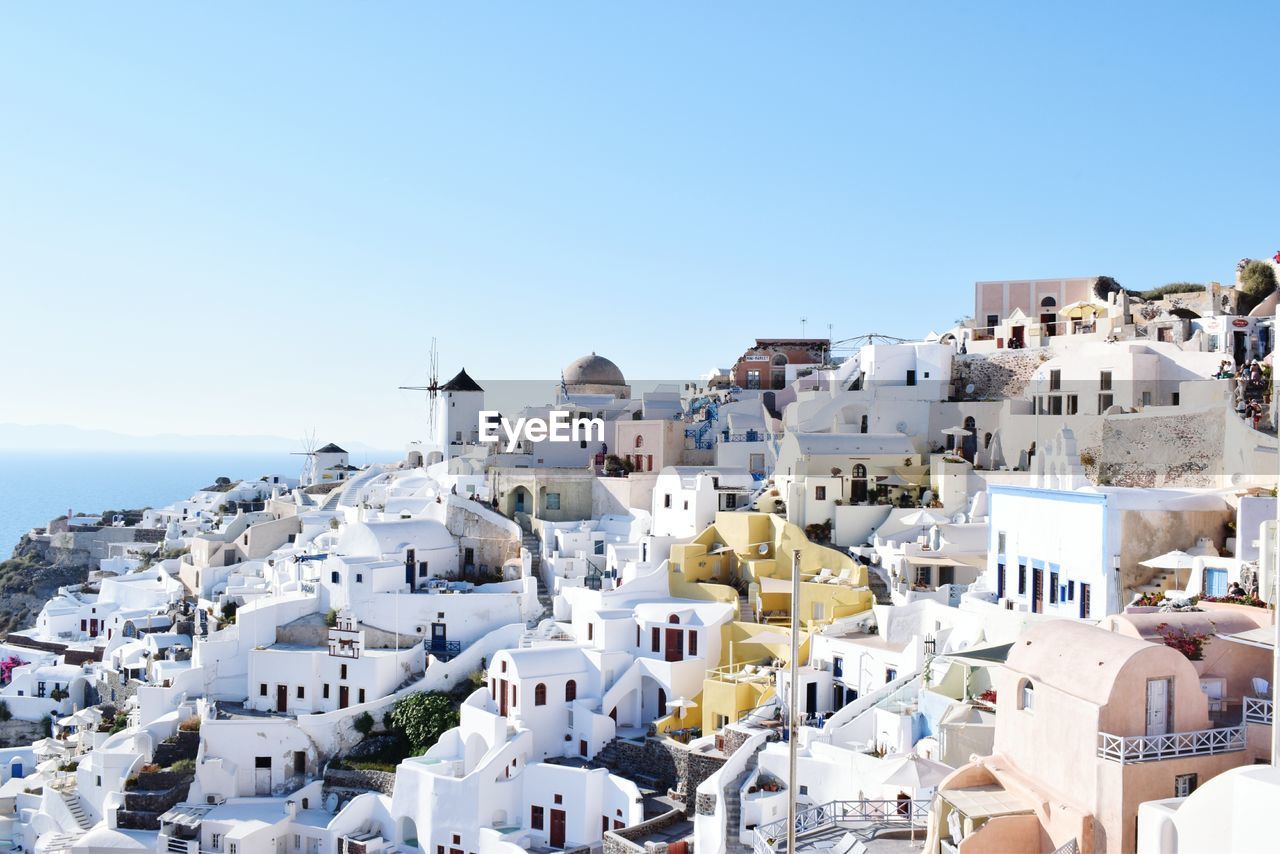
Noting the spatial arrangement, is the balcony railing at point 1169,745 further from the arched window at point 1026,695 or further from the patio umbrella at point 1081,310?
the patio umbrella at point 1081,310

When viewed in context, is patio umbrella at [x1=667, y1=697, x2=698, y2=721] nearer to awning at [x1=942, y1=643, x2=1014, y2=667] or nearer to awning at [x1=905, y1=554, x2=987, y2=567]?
awning at [x1=905, y1=554, x2=987, y2=567]

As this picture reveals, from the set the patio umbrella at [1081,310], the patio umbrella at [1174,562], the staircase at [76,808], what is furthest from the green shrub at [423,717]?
the patio umbrella at [1081,310]

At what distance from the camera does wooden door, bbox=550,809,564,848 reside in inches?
938

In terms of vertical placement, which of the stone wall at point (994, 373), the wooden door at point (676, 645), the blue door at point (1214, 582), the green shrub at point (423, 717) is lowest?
the green shrub at point (423, 717)

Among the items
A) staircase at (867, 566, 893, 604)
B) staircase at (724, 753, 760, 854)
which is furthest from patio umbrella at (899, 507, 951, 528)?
staircase at (724, 753, 760, 854)

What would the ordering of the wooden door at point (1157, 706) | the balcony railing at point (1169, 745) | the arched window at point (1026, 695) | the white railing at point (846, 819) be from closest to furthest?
Result: the balcony railing at point (1169, 745)
the wooden door at point (1157, 706)
the arched window at point (1026, 695)
the white railing at point (846, 819)

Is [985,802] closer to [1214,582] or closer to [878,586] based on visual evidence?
[1214,582]

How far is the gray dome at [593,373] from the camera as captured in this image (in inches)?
1945

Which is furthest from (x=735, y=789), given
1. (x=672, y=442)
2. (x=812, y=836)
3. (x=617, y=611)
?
(x=672, y=442)

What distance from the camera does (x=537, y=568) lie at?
34469mm

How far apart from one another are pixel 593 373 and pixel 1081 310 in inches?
782

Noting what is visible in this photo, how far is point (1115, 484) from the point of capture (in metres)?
26.4

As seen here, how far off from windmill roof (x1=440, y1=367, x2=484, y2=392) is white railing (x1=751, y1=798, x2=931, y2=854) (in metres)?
33.1

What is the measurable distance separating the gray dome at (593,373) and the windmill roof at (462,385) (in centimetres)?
434
